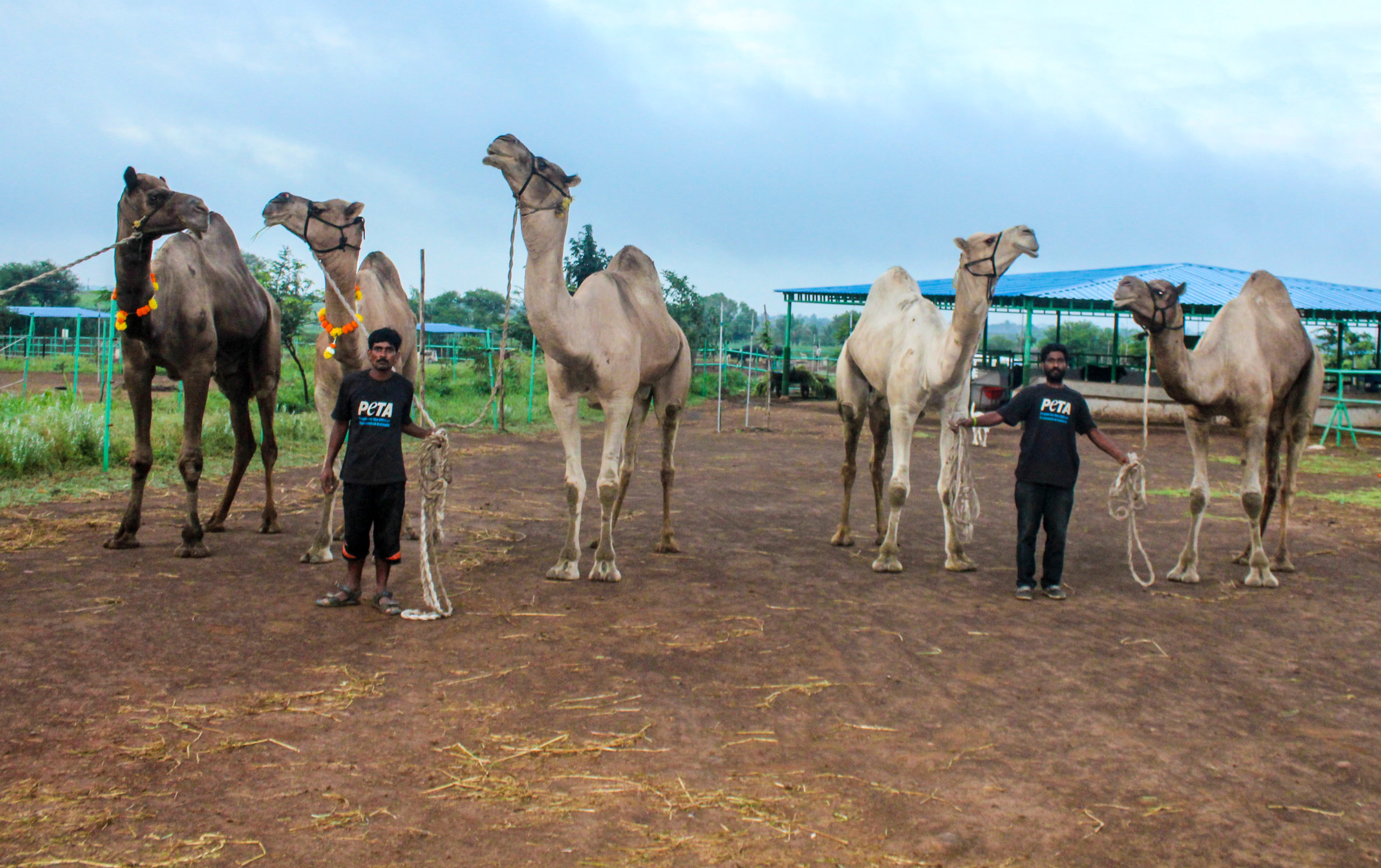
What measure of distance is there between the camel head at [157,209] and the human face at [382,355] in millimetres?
1855

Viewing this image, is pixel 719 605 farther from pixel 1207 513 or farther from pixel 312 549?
pixel 1207 513

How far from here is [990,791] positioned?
3475 mm

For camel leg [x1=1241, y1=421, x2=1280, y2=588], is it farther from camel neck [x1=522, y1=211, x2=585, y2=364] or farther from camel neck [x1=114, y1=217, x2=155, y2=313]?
camel neck [x1=114, y1=217, x2=155, y2=313]

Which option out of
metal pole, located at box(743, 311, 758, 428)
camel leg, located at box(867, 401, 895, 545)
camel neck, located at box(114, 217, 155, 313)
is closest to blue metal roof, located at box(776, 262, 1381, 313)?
metal pole, located at box(743, 311, 758, 428)

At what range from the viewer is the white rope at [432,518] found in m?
5.54

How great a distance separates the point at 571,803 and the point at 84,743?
6.18ft

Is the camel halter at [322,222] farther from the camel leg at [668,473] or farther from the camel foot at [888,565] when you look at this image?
the camel foot at [888,565]

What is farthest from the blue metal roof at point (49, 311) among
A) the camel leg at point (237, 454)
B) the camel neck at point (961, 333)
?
the camel neck at point (961, 333)

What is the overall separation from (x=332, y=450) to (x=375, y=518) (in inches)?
21.5

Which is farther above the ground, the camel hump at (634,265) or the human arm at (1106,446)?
the camel hump at (634,265)

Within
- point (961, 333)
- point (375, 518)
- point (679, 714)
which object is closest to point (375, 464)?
point (375, 518)

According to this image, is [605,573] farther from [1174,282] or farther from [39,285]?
[39,285]

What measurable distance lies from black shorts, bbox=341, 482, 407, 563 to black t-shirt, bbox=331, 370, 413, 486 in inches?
2.5

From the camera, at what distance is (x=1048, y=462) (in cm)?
638
